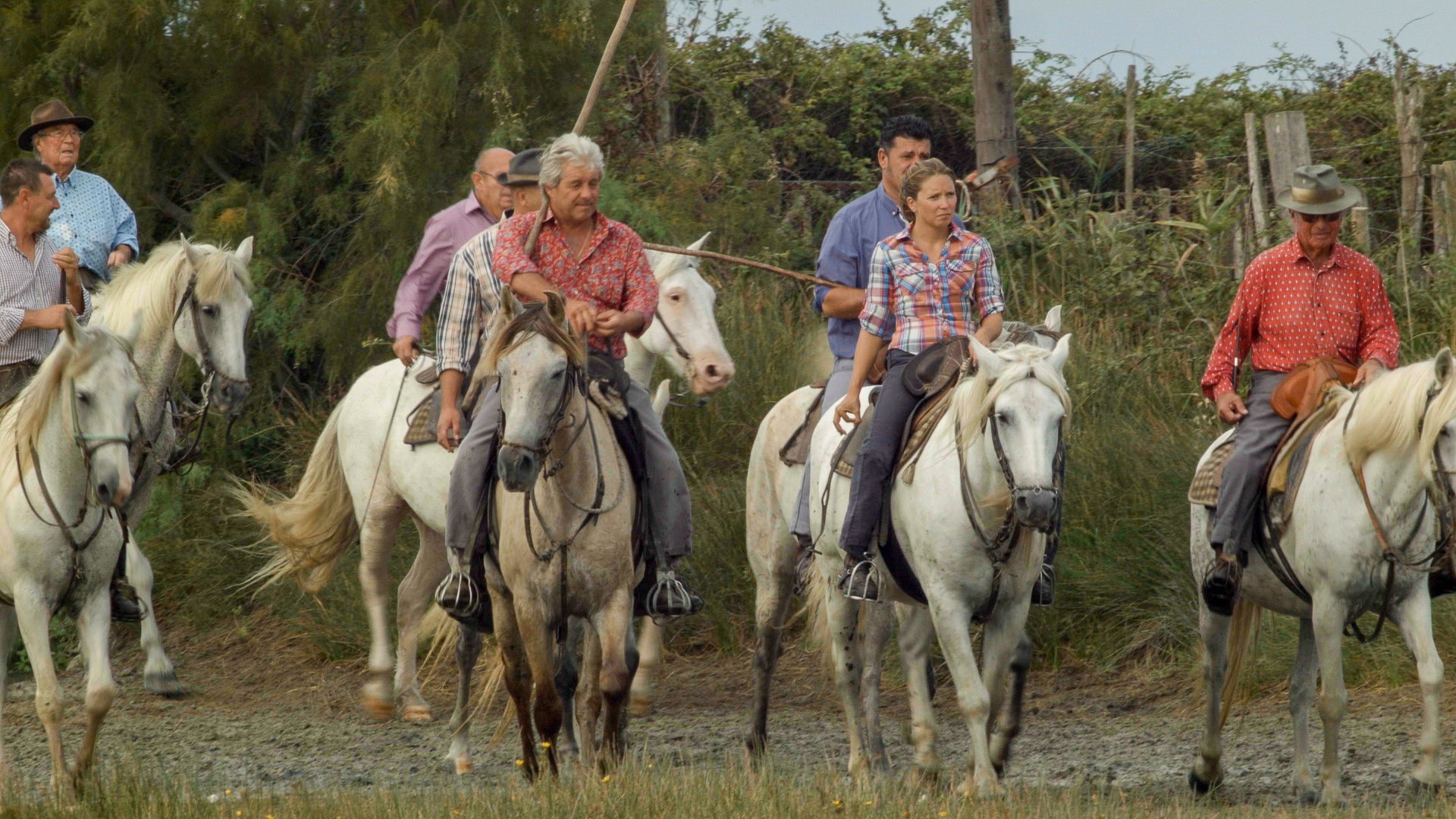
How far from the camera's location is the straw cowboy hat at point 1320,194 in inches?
286

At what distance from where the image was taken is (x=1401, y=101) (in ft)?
38.7

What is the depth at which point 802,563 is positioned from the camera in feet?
28.3

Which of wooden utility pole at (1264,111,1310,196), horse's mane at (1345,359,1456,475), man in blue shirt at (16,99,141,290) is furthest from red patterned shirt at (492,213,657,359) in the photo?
wooden utility pole at (1264,111,1310,196)

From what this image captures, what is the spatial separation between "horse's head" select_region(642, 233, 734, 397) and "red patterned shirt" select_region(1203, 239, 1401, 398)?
8.40 ft

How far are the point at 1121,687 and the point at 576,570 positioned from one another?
4007 millimetres

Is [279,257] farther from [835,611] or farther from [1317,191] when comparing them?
[1317,191]

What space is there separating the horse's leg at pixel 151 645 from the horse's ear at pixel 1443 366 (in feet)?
22.4

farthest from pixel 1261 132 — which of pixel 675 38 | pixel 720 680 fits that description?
pixel 720 680

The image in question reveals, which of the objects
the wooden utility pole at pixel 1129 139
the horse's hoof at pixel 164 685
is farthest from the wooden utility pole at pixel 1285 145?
the horse's hoof at pixel 164 685

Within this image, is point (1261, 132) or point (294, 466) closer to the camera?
point (294, 466)

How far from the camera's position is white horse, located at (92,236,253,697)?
893 cm

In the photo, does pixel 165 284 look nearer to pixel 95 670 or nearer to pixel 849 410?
pixel 95 670

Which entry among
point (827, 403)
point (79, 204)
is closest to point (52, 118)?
point (79, 204)

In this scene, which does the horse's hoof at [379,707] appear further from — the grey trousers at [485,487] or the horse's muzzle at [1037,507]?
the horse's muzzle at [1037,507]
